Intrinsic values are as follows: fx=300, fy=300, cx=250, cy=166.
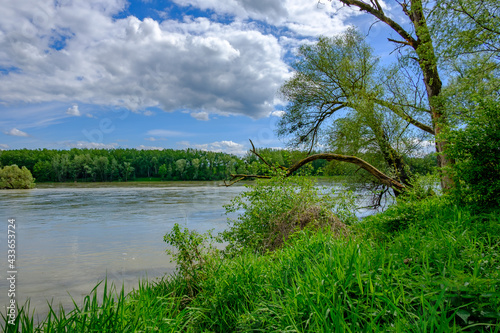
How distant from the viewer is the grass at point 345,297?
2129mm

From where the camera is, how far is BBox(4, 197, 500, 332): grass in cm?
213

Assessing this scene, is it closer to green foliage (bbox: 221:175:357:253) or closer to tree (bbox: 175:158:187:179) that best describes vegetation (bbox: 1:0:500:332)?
green foliage (bbox: 221:175:357:253)

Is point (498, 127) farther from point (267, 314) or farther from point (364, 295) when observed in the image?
point (267, 314)

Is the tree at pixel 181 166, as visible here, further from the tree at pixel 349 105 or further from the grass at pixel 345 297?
the grass at pixel 345 297

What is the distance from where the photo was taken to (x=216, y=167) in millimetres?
80375

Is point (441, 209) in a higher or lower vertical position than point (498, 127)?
lower

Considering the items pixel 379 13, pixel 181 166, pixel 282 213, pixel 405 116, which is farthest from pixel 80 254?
pixel 181 166

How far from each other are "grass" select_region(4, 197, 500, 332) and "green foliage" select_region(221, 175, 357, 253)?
2.21 metres

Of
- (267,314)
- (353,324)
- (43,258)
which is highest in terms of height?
(353,324)

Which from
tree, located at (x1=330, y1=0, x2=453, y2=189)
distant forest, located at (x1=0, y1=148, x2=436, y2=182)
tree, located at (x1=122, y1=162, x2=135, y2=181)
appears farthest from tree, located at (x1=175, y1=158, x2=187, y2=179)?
tree, located at (x1=330, y1=0, x2=453, y2=189)

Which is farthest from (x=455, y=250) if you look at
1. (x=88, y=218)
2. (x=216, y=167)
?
(x=216, y=167)

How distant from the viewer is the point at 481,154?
191 inches

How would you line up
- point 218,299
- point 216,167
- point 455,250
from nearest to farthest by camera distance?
point 455,250
point 218,299
point 216,167

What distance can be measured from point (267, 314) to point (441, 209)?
4367mm
